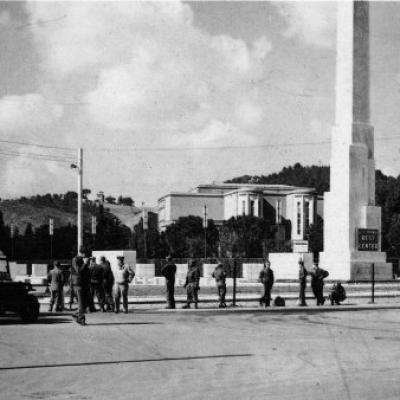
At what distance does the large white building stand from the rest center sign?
7268 cm

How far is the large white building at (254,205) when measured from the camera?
384 ft

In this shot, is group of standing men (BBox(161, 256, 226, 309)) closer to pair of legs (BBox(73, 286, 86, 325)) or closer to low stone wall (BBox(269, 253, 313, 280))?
pair of legs (BBox(73, 286, 86, 325))

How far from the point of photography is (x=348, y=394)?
8070 mm

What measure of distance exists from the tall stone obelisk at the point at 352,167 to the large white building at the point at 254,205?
72592 mm

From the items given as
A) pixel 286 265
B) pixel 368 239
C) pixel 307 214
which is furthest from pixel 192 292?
pixel 307 214

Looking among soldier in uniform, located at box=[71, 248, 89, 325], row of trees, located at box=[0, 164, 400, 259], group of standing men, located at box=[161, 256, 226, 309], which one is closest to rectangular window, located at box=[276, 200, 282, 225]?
row of trees, located at box=[0, 164, 400, 259]

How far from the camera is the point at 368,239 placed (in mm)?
41406

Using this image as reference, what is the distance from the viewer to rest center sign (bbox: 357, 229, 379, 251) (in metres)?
41.2

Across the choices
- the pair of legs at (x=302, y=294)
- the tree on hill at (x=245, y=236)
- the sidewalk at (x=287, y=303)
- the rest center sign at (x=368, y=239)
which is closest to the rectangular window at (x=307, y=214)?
the tree on hill at (x=245, y=236)

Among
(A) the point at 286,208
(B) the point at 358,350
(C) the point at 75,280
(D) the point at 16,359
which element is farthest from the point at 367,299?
(A) the point at 286,208

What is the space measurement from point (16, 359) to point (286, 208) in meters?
112

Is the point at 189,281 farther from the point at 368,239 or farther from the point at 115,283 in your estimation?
the point at 368,239

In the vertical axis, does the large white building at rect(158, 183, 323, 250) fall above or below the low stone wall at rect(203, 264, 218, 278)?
above

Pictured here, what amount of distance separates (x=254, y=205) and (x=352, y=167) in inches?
2999
